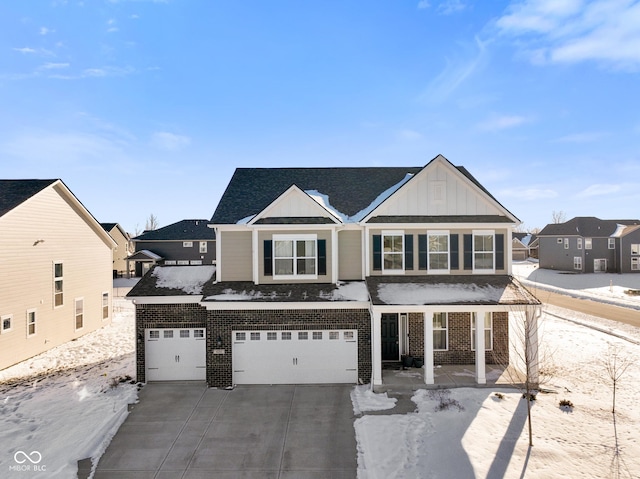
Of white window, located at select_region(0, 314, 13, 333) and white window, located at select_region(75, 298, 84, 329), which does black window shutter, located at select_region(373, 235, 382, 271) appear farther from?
white window, located at select_region(75, 298, 84, 329)

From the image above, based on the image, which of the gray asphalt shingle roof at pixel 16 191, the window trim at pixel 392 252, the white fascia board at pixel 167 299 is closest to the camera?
the white fascia board at pixel 167 299

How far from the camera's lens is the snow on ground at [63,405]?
8.28 m

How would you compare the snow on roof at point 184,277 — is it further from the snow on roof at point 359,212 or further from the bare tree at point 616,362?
the bare tree at point 616,362

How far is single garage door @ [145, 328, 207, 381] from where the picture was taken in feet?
41.2

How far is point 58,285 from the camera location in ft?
57.3

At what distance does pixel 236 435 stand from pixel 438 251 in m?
9.79

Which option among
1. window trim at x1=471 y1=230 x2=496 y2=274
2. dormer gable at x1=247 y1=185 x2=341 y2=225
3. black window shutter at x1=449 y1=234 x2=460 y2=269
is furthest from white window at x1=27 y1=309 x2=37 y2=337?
window trim at x1=471 y1=230 x2=496 y2=274

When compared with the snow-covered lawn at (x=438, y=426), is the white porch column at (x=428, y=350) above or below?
above

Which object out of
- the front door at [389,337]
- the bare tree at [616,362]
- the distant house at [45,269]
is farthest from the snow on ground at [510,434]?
the distant house at [45,269]

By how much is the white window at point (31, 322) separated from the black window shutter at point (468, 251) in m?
19.3

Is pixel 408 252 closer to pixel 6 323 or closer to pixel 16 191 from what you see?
pixel 6 323

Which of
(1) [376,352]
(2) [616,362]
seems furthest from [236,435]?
(2) [616,362]

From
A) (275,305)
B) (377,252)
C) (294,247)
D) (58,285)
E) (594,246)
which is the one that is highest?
(294,247)

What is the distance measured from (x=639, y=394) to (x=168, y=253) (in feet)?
140
